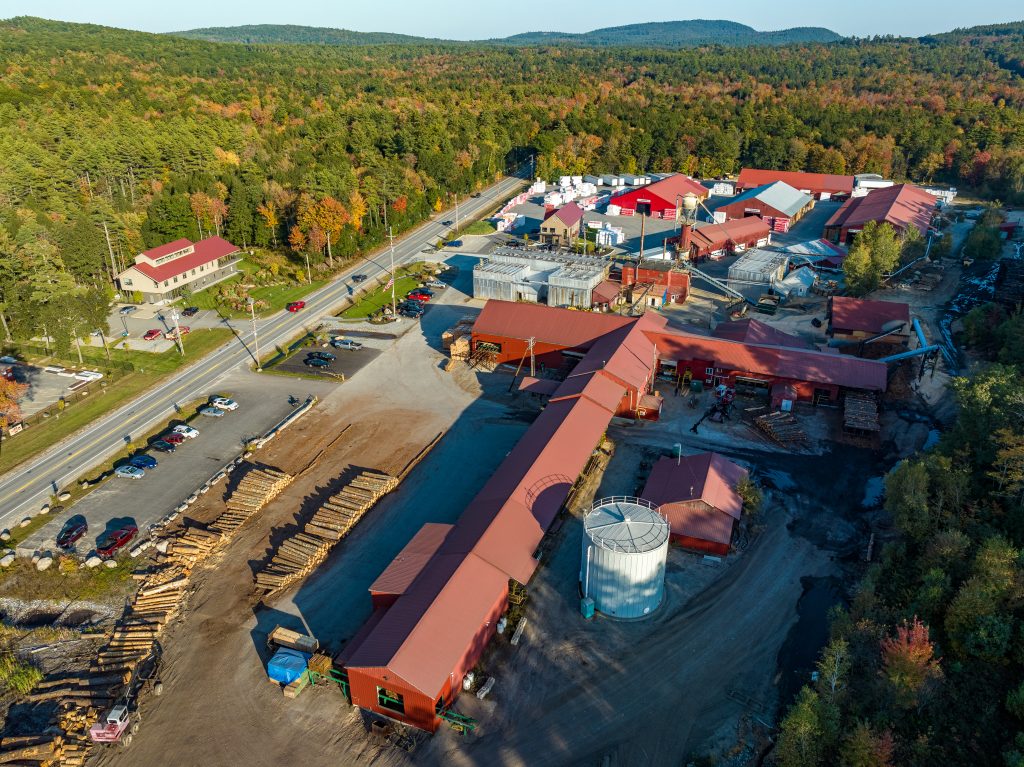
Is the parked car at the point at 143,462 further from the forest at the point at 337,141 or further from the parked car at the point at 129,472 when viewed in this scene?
the forest at the point at 337,141

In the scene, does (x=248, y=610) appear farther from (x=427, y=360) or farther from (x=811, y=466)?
(x=811, y=466)

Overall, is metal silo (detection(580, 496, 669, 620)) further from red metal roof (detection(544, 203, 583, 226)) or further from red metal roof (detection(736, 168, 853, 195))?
red metal roof (detection(736, 168, 853, 195))

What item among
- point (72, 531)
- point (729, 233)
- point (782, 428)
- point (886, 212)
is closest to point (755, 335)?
point (782, 428)

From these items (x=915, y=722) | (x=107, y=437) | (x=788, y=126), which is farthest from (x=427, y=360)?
(x=788, y=126)

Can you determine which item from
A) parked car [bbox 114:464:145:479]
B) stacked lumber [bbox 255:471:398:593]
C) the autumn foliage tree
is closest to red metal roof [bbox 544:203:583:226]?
stacked lumber [bbox 255:471:398:593]

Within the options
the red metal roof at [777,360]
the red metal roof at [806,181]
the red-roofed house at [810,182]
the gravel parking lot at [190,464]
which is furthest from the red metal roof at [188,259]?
the red metal roof at [806,181]
